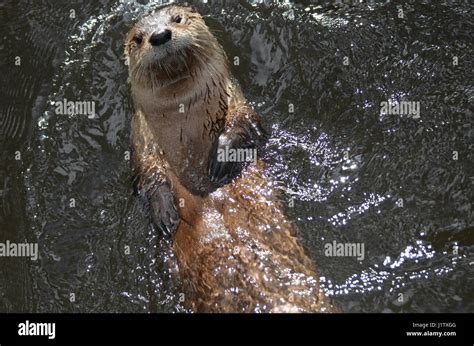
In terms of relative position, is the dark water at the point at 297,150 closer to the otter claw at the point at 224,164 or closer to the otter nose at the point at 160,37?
the otter claw at the point at 224,164

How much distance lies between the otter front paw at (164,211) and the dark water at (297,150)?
109 mm

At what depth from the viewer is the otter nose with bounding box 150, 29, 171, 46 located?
411 centimetres

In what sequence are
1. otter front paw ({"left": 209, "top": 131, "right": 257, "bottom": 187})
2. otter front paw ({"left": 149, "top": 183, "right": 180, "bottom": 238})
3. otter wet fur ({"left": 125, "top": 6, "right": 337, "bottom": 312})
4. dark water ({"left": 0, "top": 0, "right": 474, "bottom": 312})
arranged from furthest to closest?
otter front paw ({"left": 209, "top": 131, "right": 257, "bottom": 187})
otter front paw ({"left": 149, "top": 183, "right": 180, "bottom": 238})
dark water ({"left": 0, "top": 0, "right": 474, "bottom": 312})
otter wet fur ({"left": 125, "top": 6, "right": 337, "bottom": 312})

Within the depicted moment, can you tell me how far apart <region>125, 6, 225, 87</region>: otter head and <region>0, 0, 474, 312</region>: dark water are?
0.68m

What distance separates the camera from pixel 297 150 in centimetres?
463

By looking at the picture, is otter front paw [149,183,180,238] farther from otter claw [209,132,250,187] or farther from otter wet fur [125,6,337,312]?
otter claw [209,132,250,187]

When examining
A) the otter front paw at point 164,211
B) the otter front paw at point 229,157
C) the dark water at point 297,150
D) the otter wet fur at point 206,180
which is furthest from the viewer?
the otter front paw at point 229,157

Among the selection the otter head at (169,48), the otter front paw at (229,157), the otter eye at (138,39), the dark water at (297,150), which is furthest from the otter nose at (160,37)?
the dark water at (297,150)

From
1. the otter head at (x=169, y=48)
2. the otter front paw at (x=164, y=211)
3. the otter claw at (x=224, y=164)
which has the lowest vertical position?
the otter front paw at (x=164, y=211)

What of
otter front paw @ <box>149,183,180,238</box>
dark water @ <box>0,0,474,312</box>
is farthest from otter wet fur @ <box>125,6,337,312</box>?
dark water @ <box>0,0,474,312</box>

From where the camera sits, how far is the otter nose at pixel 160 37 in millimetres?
4105

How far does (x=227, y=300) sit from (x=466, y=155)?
1.71 metres

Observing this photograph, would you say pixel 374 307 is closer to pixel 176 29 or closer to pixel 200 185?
pixel 200 185

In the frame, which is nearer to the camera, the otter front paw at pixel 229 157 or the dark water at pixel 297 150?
the dark water at pixel 297 150
